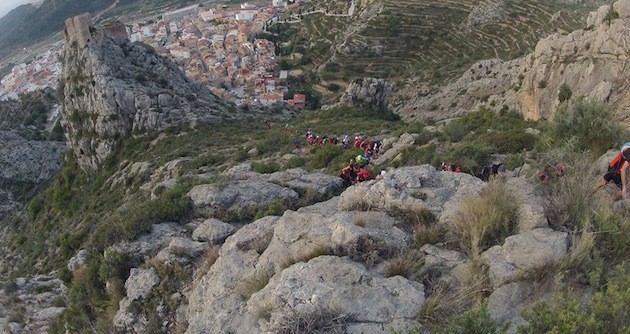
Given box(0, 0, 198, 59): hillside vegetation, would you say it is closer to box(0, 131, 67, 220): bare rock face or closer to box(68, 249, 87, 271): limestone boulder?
box(0, 131, 67, 220): bare rock face

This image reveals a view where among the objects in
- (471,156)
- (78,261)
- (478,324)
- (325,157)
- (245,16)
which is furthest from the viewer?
(245,16)

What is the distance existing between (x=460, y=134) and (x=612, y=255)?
1115 cm

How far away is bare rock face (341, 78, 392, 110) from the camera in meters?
33.8

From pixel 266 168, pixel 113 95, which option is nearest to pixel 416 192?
pixel 266 168

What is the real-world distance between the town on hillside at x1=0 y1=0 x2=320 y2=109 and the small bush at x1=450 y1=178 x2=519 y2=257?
4203 centimetres

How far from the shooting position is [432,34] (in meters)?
58.0

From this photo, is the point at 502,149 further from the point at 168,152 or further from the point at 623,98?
the point at 168,152

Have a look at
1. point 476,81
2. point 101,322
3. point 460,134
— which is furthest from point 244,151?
point 476,81

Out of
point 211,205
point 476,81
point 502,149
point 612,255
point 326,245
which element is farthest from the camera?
point 476,81

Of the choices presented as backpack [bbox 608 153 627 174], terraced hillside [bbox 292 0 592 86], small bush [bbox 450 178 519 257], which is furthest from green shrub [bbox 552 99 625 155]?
terraced hillside [bbox 292 0 592 86]

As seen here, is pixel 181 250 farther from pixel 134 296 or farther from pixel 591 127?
pixel 591 127

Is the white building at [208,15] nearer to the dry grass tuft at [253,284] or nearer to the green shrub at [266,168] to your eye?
the green shrub at [266,168]

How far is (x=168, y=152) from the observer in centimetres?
2308

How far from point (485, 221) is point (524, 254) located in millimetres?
533
